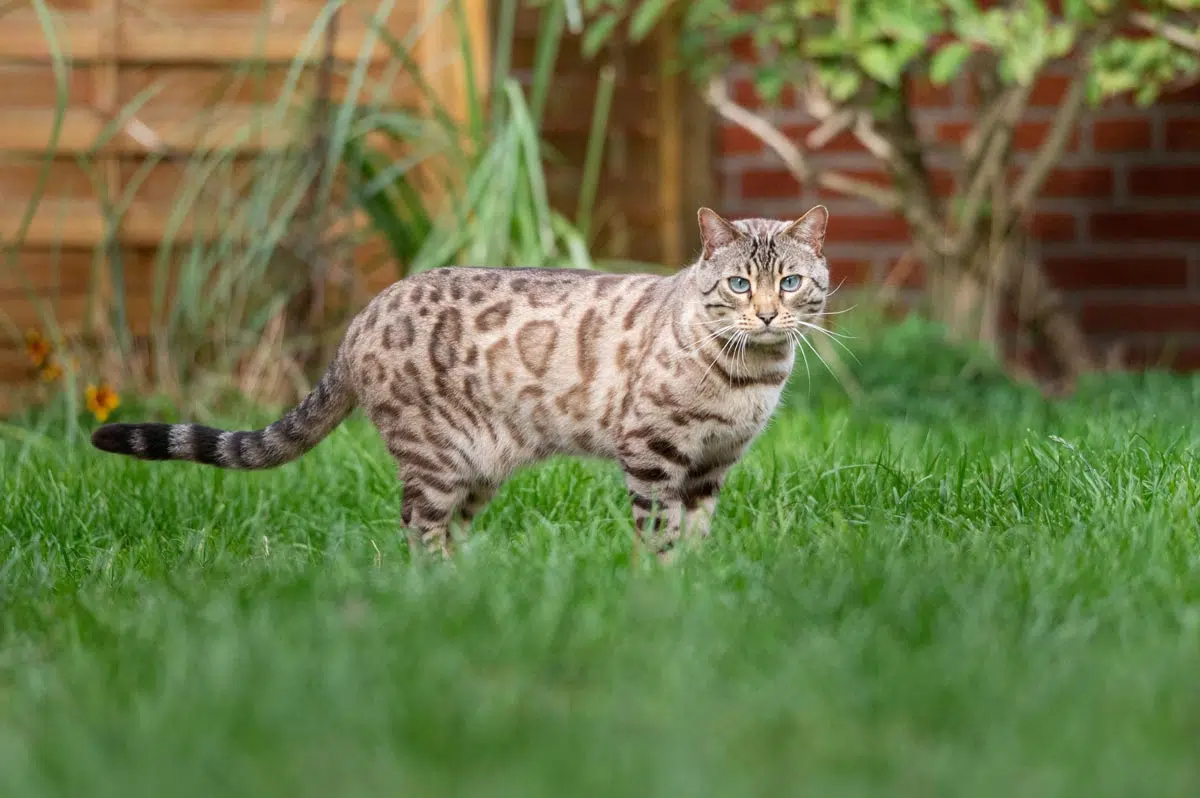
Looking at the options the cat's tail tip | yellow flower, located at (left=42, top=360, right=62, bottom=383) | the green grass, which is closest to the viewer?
the green grass

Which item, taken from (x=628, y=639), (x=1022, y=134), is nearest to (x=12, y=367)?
(x=628, y=639)

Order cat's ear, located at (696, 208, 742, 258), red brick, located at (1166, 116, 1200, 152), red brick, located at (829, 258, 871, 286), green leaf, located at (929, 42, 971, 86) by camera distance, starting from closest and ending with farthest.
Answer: cat's ear, located at (696, 208, 742, 258)
green leaf, located at (929, 42, 971, 86)
red brick, located at (1166, 116, 1200, 152)
red brick, located at (829, 258, 871, 286)

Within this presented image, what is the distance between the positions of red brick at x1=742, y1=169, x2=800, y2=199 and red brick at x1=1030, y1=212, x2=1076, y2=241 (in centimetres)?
107

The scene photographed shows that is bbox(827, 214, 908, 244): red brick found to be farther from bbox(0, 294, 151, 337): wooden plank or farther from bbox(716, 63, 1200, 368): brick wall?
bbox(0, 294, 151, 337): wooden plank

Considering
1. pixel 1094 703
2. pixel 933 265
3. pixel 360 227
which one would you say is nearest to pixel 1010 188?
pixel 933 265

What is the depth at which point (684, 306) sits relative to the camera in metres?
3.67

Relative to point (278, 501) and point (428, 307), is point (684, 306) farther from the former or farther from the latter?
point (278, 501)

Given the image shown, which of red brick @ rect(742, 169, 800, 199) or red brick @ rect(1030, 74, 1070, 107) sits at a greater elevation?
red brick @ rect(1030, 74, 1070, 107)

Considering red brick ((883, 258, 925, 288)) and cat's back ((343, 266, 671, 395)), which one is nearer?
cat's back ((343, 266, 671, 395))

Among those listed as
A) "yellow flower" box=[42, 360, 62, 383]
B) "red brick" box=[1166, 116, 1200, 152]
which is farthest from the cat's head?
"red brick" box=[1166, 116, 1200, 152]

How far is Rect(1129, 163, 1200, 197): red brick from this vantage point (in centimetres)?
691

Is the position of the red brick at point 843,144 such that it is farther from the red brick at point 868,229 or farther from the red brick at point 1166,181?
the red brick at point 1166,181

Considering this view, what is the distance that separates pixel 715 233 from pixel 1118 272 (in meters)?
3.83

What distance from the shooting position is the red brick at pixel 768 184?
7.07 m
